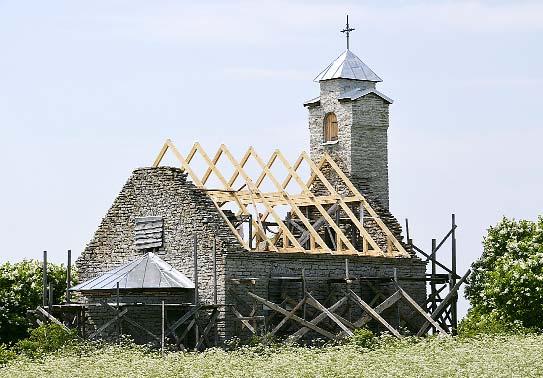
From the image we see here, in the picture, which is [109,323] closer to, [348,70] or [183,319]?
[183,319]

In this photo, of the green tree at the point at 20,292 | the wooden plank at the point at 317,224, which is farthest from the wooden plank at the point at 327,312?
the green tree at the point at 20,292

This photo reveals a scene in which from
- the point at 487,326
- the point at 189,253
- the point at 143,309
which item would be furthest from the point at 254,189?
the point at 487,326

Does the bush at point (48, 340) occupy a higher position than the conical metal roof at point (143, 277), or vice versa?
the conical metal roof at point (143, 277)

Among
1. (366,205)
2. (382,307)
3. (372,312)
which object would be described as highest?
(366,205)

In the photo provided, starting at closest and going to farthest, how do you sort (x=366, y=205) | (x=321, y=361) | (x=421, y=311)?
(x=321, y=361) < (x=421, y=311) < (x=366, y=205)

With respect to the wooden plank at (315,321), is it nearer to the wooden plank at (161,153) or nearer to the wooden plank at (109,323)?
the wooden plank at (109,323)

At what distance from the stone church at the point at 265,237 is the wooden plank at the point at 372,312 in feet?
1.84

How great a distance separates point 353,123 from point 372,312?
9664mm

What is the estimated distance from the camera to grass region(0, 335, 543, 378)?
29.5 m

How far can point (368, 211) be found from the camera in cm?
4616

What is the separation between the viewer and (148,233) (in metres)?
42.3

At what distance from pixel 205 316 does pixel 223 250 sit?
1.99 m

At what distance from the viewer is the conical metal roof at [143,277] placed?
39.8 metres

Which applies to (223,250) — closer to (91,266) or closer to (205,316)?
(205,316)
